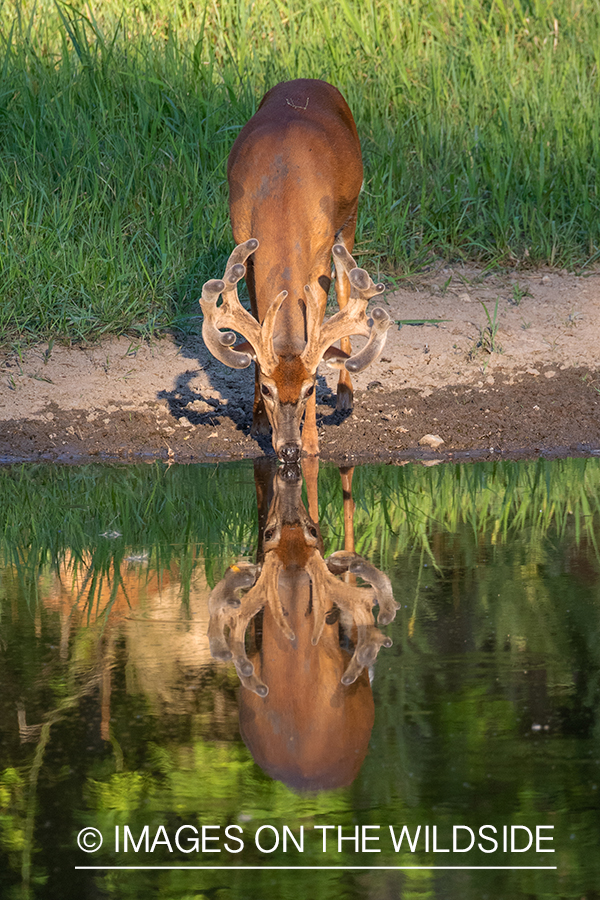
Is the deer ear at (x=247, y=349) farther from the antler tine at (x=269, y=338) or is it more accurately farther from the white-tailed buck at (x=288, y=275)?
the antler tine at (x=269, y=338)

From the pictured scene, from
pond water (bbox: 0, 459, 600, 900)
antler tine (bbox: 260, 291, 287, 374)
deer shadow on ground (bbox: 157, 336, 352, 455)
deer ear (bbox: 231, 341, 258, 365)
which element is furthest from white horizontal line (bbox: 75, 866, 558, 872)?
deer shadow on ground (bbox: 157, 336, 352, 455)

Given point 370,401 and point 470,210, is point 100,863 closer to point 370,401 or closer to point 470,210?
point 370,401

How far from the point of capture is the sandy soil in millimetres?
7422

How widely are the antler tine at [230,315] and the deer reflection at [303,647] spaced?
117 cm

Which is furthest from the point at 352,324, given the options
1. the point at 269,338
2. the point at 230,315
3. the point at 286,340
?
the point at 230,315

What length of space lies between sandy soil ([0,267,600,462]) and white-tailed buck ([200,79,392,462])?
751mm

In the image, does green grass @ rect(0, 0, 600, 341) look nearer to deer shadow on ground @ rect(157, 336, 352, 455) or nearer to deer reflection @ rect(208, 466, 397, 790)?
deer shadow on ground @ rect(157, 336, 352, 455)

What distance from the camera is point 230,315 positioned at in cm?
656

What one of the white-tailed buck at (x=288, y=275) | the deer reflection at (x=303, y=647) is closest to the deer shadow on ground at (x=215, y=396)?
the white-tailed buck at (x=288, y=275)

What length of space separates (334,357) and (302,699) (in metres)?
3.26

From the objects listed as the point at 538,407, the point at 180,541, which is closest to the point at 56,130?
the point at 538,407

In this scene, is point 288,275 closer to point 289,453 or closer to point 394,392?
point 289,453

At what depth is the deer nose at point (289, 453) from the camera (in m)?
6.53

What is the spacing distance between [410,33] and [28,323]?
4931 mm
